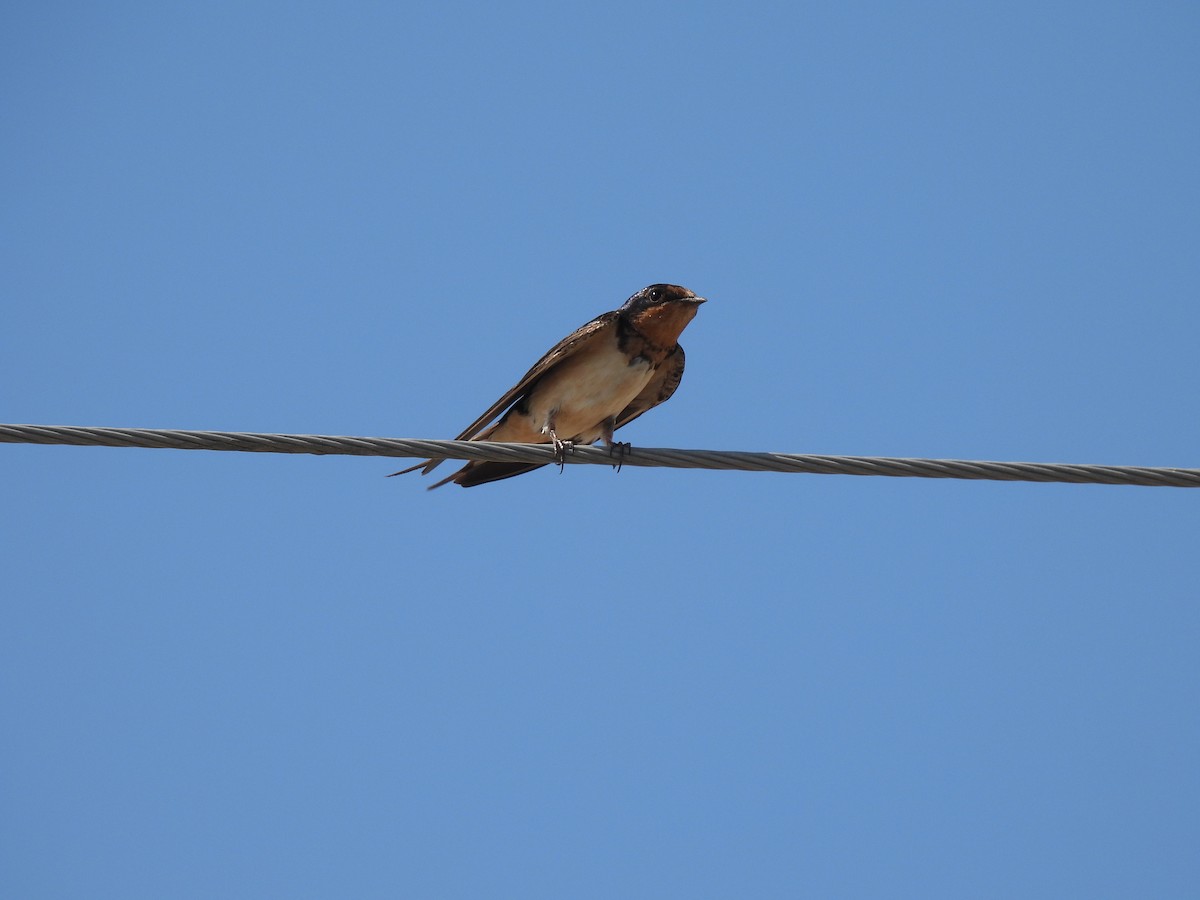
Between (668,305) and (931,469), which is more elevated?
(668,305)

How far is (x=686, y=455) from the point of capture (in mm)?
6469

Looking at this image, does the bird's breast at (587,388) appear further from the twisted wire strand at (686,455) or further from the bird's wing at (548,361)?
the twisted wire strand at (686,455)

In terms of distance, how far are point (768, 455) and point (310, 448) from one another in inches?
80.6

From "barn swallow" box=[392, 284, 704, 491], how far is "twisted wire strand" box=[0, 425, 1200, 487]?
277 centimetres

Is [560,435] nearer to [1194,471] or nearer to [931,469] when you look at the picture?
[931,469]

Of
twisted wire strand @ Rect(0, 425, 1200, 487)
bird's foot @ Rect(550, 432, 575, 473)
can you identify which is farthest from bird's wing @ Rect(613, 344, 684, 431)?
twisted wire strand @ Rect(0, 425, 1200, 487)

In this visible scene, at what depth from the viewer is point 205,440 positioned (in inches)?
230

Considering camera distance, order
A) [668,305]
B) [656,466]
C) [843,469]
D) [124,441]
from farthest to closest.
Result: [668,305], [656,466], [843,469], [124,441]

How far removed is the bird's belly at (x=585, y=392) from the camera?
928cm

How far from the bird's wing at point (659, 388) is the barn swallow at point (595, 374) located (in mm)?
41

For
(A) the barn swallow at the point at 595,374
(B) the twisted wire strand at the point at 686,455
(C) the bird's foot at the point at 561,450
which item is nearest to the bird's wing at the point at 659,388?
(A) the barn swallow at the point at 595,374

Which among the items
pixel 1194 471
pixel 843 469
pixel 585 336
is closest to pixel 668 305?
pixel 585 336

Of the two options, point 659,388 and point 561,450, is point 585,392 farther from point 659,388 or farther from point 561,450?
point 561,450

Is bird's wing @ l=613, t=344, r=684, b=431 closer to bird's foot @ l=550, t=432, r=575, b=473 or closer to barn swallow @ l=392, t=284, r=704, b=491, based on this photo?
barn swallow @ l=392, t=284, r=704, b=491
